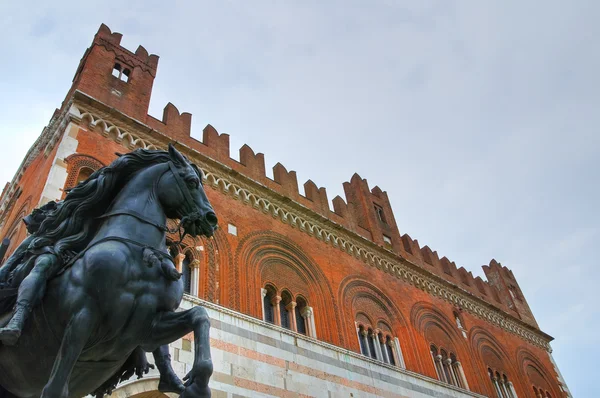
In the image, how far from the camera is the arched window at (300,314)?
32.8 ft

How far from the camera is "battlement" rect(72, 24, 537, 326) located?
10125 mm

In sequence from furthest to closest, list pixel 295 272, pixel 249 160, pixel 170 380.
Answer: pixel 249 160 → pixel 295 272 → pixel 170 380

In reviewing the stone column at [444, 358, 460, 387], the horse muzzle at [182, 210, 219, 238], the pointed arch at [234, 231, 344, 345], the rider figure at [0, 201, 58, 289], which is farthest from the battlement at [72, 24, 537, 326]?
the horse muzzle at [182, 210, 219, 238]

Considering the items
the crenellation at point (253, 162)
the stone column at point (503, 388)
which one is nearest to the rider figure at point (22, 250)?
the crenellation at point (253, 162)

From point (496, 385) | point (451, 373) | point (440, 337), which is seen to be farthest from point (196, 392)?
point (496, 385)

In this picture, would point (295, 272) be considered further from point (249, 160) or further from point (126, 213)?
point (126, 213)

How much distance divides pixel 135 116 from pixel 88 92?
0.94m

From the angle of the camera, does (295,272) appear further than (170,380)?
Yes

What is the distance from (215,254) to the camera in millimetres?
9188

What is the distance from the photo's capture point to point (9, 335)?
9.16 feet

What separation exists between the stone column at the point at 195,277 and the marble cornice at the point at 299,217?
2062mm

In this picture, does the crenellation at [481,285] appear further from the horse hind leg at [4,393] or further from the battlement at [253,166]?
the horse hind leg at [4,393]

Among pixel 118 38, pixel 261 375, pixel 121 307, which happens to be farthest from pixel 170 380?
pixel 118 38

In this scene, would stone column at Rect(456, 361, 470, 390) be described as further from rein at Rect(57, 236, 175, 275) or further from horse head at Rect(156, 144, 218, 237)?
rein at Rect(57, 236, 175, 275)
